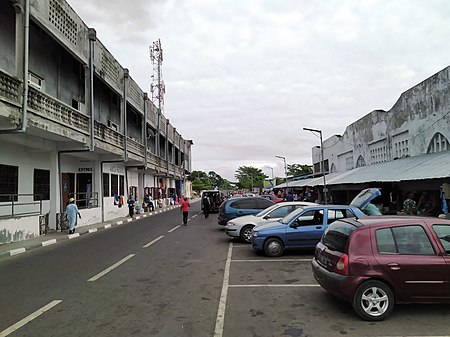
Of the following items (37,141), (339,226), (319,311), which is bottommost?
(319,311)

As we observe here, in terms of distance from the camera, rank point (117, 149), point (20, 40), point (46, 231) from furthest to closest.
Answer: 1. point (117, 149)
2. point (46, 231)
3. point (20, 40)

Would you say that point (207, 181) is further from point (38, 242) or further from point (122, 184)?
point (38, 242)

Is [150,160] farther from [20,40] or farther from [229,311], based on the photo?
[229,311]

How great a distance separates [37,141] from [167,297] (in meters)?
12.7

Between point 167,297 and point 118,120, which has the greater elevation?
point 118,120

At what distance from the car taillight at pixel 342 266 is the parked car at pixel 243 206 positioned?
36.5ft

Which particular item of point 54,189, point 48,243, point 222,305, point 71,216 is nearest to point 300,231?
point 222,305

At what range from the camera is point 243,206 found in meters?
16.8

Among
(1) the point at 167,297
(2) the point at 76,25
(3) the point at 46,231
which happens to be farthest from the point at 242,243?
(2) the point at 76,25

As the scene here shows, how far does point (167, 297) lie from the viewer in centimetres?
648

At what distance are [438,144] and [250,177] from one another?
105 metres

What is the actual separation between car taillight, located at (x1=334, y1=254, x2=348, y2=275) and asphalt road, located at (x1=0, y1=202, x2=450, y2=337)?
0.66 metres

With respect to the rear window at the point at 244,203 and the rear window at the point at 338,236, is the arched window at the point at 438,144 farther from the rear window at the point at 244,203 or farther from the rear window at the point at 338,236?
the rear window at the point at 338,236

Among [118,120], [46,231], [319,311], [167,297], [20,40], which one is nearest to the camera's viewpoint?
[319,311]
